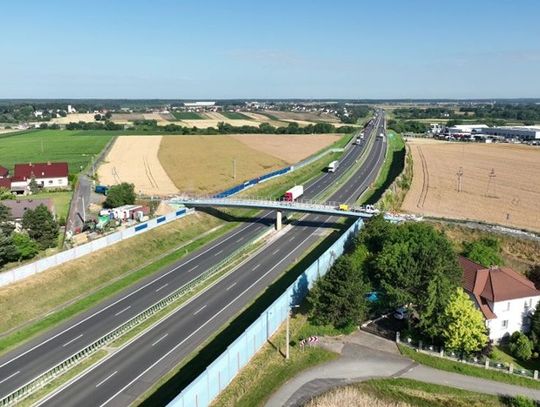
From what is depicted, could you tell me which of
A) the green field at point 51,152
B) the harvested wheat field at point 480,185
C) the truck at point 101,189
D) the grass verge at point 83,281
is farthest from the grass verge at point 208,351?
the green field at point 51,152

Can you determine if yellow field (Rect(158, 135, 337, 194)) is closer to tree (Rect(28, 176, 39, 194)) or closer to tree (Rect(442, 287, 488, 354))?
tree (Rect(28, 176, 39, 194))

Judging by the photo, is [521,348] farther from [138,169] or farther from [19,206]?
[138,169]

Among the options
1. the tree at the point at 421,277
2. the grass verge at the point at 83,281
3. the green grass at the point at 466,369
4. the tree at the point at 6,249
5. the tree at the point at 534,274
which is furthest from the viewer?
the tree at the point at 6,249

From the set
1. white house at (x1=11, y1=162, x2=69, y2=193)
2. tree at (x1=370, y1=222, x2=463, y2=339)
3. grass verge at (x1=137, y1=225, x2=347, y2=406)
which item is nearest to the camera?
grass verge at (x1=137, y1=225, x2=347, y2=406)

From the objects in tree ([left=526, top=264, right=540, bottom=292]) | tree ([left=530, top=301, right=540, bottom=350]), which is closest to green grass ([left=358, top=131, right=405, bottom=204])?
tree ([left=526, top=264, right=540, bottom=292])

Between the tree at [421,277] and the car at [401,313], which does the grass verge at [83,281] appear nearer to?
the tree at [421,277]

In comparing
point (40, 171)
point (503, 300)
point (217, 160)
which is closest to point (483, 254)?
point (503, 300)
